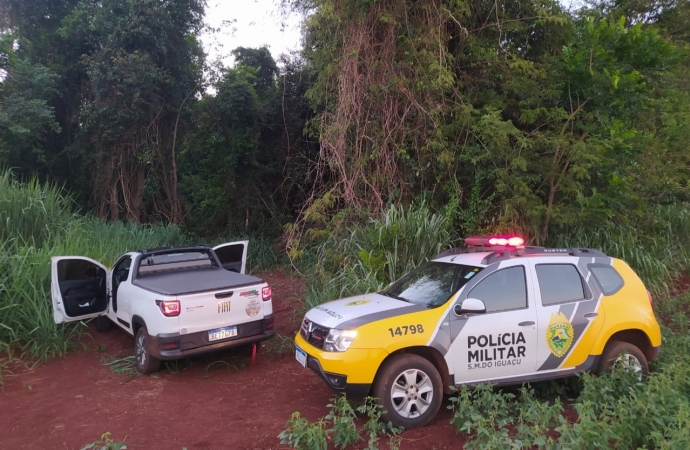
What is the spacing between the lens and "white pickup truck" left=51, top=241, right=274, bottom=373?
6.28 m

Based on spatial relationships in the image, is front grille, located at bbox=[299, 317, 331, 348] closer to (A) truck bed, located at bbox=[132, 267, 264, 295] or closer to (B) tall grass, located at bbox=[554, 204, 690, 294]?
(A) truck bed, located at bbox=[132, 267, 264, 295]

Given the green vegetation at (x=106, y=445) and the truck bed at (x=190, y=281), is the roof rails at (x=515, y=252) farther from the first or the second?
the green vegetation at (x=106, y=445)

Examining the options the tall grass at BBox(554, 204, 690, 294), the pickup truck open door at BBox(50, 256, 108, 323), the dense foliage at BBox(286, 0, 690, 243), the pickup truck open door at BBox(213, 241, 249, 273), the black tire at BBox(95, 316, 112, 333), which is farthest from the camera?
the tall grass at BBox(554, 204, 690, 294)

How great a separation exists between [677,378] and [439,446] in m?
2.28

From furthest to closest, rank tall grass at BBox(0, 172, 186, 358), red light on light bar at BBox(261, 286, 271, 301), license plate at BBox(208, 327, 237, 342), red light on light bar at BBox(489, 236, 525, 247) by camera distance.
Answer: tall grass at BBox(0, 172, 186, 358) → red light on light bar at BBox(261, 286, 271, 301) → license plate at BBox(208, 327, 237, 342) → red light on light bar at BBox(489, 236, 525, 247)

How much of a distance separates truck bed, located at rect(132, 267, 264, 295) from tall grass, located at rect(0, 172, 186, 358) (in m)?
1.69

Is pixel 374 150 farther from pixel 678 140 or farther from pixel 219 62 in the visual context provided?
pixel 219 62

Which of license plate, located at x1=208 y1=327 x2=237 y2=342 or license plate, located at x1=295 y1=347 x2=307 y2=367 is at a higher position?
license plate, located at x1=295 y1=347 x2=307 y2=367

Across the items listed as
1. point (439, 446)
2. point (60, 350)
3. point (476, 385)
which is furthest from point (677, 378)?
point (60, 350)

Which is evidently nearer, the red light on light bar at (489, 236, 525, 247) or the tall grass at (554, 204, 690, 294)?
the red light on light bar at (489, 236, 525, 247)

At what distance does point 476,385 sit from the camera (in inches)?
194

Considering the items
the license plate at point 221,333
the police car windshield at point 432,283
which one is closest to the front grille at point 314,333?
the police car windshield at point 432,283

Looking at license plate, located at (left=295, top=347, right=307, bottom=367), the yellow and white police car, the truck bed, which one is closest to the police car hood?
the yellow and white police car

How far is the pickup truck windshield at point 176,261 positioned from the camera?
7637mm
